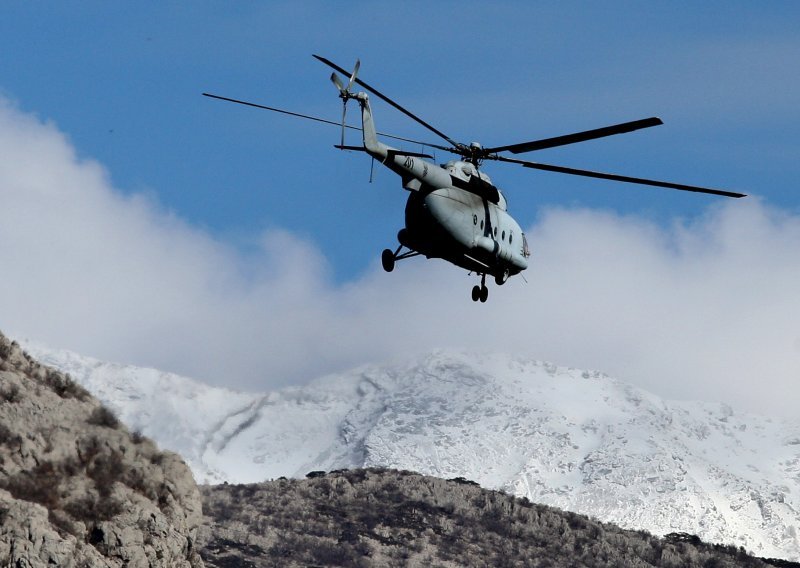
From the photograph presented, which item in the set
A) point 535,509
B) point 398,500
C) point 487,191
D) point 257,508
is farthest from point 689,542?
point 487,191

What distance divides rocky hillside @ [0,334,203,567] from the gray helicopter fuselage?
12608 millimetres

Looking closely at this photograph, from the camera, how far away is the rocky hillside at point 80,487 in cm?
4769

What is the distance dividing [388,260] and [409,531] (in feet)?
285

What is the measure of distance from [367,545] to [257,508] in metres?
13.7

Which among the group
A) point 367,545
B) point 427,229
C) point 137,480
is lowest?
point 137,480

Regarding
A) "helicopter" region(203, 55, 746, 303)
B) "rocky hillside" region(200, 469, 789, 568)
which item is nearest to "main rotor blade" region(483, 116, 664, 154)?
"helicopter" region(203, 55, 746, 303)

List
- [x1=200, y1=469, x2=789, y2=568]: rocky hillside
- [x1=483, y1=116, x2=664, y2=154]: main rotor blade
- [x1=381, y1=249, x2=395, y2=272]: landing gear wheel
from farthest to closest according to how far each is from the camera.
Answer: [x1=200, y1=469, x2=789, y2=568]: rocky hillside < [x1=381, y1=249, x2=395, y2=272]: landing gear wheel < [x1=483, y1=116, x2=664, y2=154]: main rotor blade

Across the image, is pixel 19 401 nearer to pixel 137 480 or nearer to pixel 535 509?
pixel 137 480

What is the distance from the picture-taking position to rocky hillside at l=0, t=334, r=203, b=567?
156 feet

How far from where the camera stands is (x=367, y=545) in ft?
436

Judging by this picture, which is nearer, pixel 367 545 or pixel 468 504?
pixel 367 545

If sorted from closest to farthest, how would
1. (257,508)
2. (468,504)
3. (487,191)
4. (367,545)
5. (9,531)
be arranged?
(9,531) < (487,191) < (367,545) < (257,508) < (468,504)

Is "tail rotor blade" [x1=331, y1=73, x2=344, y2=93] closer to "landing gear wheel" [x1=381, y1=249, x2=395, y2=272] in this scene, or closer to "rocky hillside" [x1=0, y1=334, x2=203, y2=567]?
"landing gear wheel" [x1=381, y1=249, x2=395, y2=272]

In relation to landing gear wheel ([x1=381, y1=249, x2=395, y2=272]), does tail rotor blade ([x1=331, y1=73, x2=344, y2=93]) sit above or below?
above
